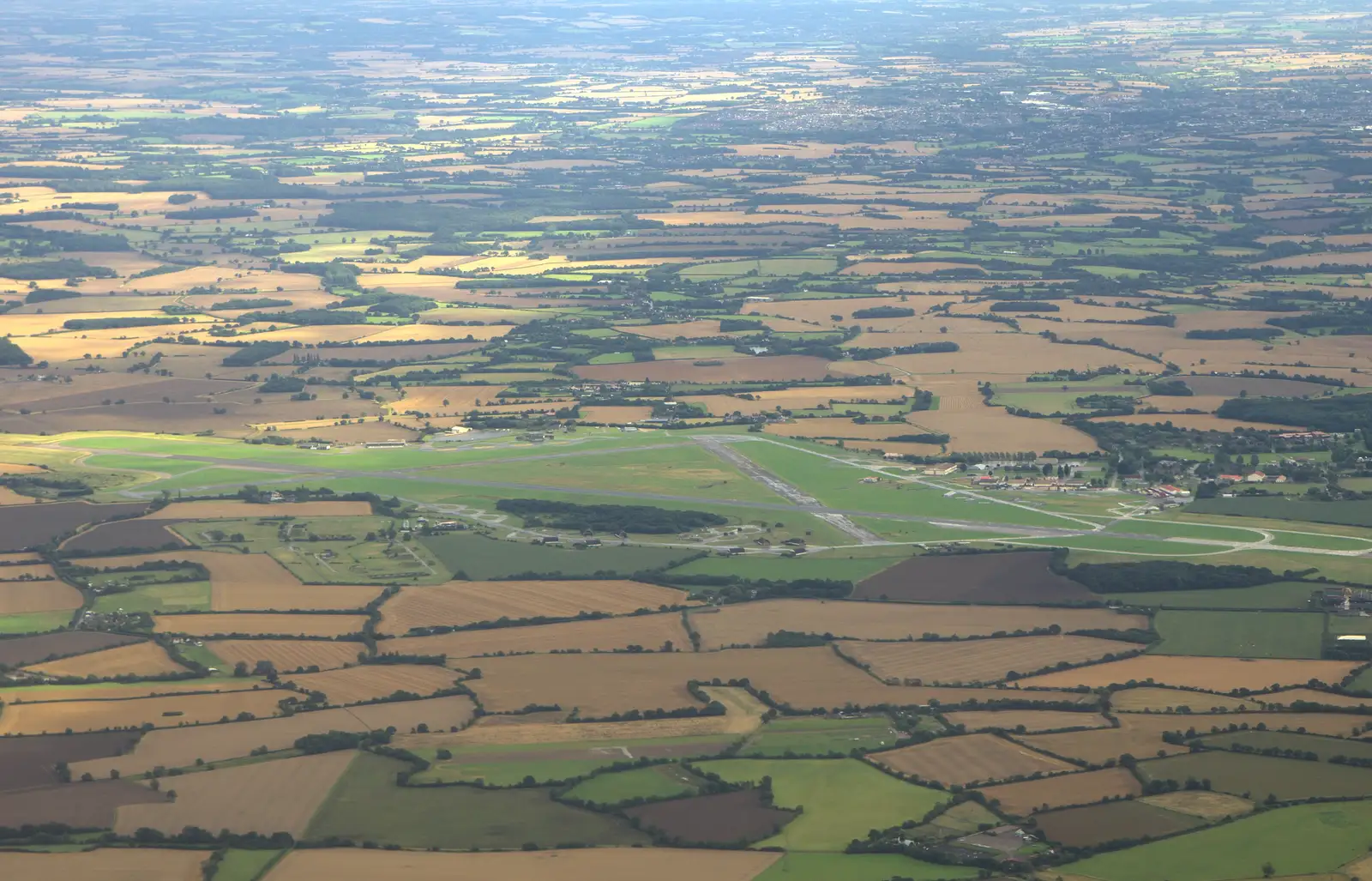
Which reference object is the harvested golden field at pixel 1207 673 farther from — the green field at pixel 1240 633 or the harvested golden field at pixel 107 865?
the harvested golden field at pixel 107 865

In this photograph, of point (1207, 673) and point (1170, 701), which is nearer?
point (1170, 701)

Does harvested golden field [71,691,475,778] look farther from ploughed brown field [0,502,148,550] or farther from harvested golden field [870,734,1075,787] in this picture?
ploughed brown field [0,502,148,550]

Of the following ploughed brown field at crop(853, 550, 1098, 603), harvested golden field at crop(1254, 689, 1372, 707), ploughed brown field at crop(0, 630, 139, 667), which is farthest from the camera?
ploughed brown field at crop(853, 550, 1098, 603)

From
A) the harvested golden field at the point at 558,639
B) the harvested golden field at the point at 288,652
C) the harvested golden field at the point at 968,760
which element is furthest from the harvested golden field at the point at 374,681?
the harvested golden field at the point at 968,760

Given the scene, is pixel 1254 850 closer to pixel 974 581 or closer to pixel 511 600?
pixel 974 581

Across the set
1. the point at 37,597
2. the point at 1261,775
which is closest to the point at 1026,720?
the point at 1261,775

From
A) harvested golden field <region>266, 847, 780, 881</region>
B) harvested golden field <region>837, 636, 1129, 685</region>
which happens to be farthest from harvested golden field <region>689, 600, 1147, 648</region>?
harvested golden field <region>266, 847, 780, 881</region>
